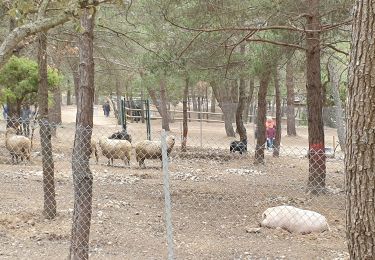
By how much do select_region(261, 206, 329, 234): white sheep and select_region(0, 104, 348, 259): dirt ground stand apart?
0.43 ft

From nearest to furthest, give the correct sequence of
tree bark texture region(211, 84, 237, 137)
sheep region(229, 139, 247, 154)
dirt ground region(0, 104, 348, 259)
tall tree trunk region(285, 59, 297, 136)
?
dirt ground region(0, 104, 348, 259) < sheep region(229, 139, 247, 154) < tall tree trunk region(285, 59, 297, 136) < tree bark texture region(211, 84, 237, 137)

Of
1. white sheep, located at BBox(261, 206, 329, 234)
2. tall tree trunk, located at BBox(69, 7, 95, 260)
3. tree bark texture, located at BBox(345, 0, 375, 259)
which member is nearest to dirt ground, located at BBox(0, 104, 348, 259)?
white sheep, located at BBox(261, 206, 329, 234)

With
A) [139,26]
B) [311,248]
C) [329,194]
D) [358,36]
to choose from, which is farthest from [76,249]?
[139,26]

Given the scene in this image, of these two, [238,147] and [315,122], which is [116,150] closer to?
[238,147]

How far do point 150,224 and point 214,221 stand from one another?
3.46 ft

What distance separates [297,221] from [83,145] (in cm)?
381

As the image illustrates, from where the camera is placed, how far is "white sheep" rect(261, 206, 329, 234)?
741cm

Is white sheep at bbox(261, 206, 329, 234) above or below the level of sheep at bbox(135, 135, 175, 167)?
below

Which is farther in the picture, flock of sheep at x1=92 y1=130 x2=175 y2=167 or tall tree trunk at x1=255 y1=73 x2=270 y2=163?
tall tree trunk at x1=255 y1=73 x2=270 y2=163

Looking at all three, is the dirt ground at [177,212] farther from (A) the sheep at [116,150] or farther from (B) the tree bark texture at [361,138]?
(B) the tree bark texture at [361,138]

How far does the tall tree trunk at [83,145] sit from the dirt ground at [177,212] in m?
1.15

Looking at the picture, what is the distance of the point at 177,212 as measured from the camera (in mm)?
8750

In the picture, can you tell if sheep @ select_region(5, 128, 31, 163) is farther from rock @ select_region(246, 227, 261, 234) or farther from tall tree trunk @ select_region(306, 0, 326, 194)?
rock @ select_region(246, 227, 261, 234)

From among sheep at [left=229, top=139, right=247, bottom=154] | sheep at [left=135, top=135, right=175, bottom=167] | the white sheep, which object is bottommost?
the white sheep
